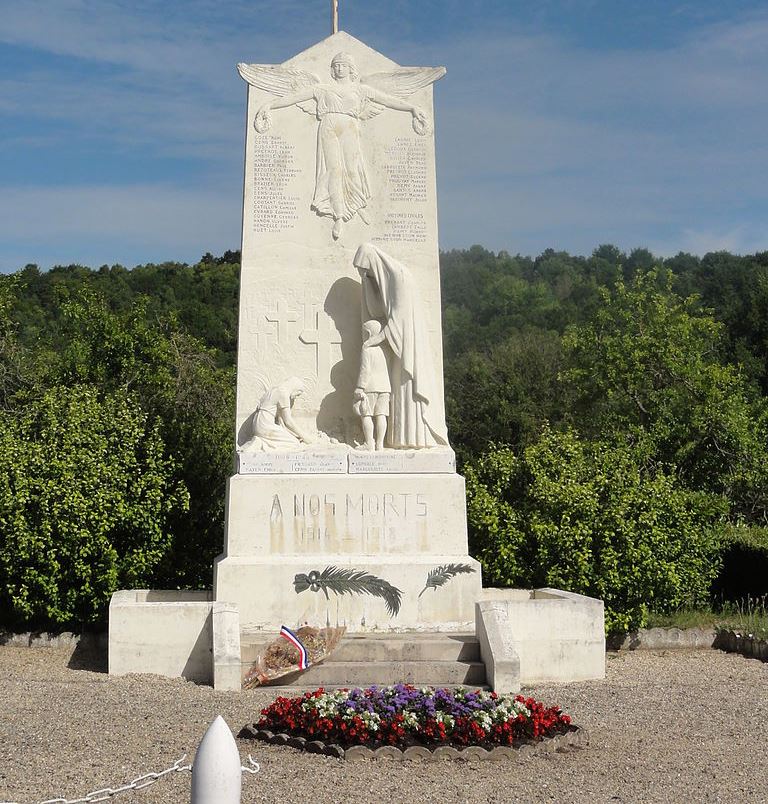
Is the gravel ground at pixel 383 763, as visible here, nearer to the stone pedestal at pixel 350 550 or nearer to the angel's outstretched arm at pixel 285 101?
the stone pedestal at pixel 350 550

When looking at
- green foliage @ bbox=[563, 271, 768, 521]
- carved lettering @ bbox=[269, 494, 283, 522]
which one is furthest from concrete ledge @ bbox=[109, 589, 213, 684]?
green foliage @ bbox=[563, 271, 768, 521]

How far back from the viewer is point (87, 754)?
697 cm

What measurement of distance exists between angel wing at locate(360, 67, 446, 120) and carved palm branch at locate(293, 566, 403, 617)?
5.66 m

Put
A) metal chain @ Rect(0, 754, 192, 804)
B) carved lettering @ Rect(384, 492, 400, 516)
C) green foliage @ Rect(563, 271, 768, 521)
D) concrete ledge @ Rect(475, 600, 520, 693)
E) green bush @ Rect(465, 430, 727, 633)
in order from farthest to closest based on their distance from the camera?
green foliage @ Rect(563, 271, 768, 521) < green bush @ Rect(465, 430, 727, 633) < carved lettering @ Rect(384, 492, 400, 516) < concrete ledge @ Rect(475, 600, 520, 693) < metal chain @ Rect(0, 754, 192, 804)

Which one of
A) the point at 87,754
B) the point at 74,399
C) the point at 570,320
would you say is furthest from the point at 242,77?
the point at 570,320

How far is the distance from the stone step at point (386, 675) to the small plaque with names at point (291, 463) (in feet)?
7.67

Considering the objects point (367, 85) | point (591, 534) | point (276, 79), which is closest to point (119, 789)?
point (591, 534)

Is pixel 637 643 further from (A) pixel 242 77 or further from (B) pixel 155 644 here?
(A) pixel 242 77

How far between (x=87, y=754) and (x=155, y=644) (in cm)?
330

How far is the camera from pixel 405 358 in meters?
12.0

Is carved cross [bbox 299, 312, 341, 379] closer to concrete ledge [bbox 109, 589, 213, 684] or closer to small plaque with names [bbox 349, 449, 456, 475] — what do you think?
small plaque with names [bbox 349, 449, 456, 475]

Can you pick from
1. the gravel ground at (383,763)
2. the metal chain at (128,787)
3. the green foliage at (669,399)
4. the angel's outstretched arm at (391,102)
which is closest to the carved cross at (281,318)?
the angel's outstretched arm at (391,102)

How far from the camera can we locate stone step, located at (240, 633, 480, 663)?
→ 10.1 m

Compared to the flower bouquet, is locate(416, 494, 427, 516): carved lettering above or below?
above
